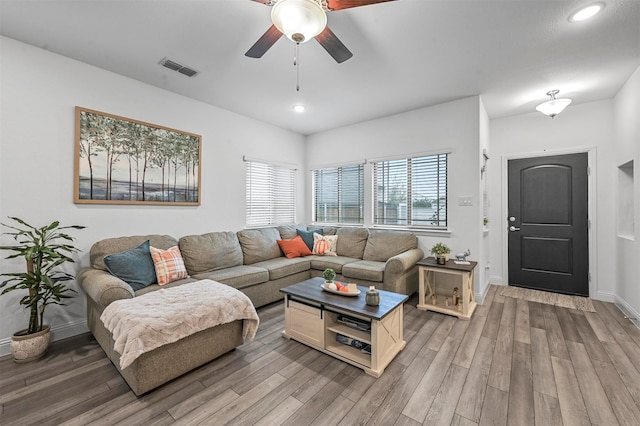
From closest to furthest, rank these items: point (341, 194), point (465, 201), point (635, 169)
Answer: point (635, 169) < point (465, 201) < point (341, 194)

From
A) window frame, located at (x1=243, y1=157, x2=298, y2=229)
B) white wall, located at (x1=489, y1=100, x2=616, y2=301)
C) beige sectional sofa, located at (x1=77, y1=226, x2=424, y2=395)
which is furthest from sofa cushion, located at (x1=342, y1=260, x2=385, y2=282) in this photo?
white wall, located at (x1=489, y1=100, x2=616, y2=301)

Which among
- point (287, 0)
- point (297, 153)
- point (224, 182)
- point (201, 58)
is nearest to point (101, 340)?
point (224, 182)

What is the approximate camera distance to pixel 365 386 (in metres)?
1.94

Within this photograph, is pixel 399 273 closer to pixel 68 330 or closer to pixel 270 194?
pixel 270 194

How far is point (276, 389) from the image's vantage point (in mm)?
1901

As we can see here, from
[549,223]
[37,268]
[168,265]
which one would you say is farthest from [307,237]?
[549,223]

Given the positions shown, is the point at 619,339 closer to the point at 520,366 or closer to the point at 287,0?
the point at 520,366

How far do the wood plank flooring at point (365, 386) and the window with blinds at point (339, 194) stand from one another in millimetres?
2595

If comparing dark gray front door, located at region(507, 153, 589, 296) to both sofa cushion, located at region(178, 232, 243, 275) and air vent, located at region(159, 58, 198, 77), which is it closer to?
sofa cushion, located at region(178, 232, 243, 275)

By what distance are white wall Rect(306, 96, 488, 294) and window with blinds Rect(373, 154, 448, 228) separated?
5.1 inches

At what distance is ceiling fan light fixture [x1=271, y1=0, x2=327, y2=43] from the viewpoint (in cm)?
154

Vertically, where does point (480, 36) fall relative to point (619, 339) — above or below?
above

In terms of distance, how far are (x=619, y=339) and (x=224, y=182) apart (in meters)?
4.87

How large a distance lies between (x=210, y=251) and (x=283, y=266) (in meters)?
0.96
